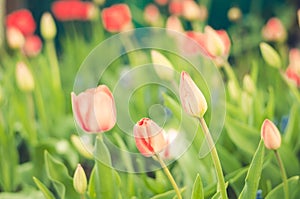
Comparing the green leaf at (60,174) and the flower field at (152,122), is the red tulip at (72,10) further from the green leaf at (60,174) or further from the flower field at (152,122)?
the green leaf at (60,174)

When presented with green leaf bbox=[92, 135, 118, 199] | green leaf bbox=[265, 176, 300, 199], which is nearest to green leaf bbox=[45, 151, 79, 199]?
green leaf bbox=[92, 135, 118, 199]

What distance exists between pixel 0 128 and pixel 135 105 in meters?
0.40

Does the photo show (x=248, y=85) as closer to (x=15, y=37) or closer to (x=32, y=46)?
(x=15, y=37)

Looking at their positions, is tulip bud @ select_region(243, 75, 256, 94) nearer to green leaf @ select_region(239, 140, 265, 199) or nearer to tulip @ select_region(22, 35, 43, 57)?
green leaf @ select_region(239, 140, 265, 199)

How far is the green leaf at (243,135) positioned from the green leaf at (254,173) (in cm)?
37

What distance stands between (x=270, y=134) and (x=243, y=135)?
0.38m

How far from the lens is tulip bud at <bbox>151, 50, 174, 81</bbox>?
4.55 feet

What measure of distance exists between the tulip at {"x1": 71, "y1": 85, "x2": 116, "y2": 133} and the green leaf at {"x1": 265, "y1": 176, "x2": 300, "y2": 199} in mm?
298

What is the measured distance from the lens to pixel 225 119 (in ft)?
4.84

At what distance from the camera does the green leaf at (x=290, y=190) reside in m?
1.19

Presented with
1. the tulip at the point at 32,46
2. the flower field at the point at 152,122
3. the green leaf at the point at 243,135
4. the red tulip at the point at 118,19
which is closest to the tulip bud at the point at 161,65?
the flower field at the point at 152,122

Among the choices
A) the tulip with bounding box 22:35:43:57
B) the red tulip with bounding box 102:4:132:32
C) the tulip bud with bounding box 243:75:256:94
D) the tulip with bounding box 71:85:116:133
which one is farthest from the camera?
the tulip with bounding box 22:35:43:57

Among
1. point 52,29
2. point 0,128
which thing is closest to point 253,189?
point 0,128

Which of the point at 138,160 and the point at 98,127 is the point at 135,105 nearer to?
the point at 138,160
